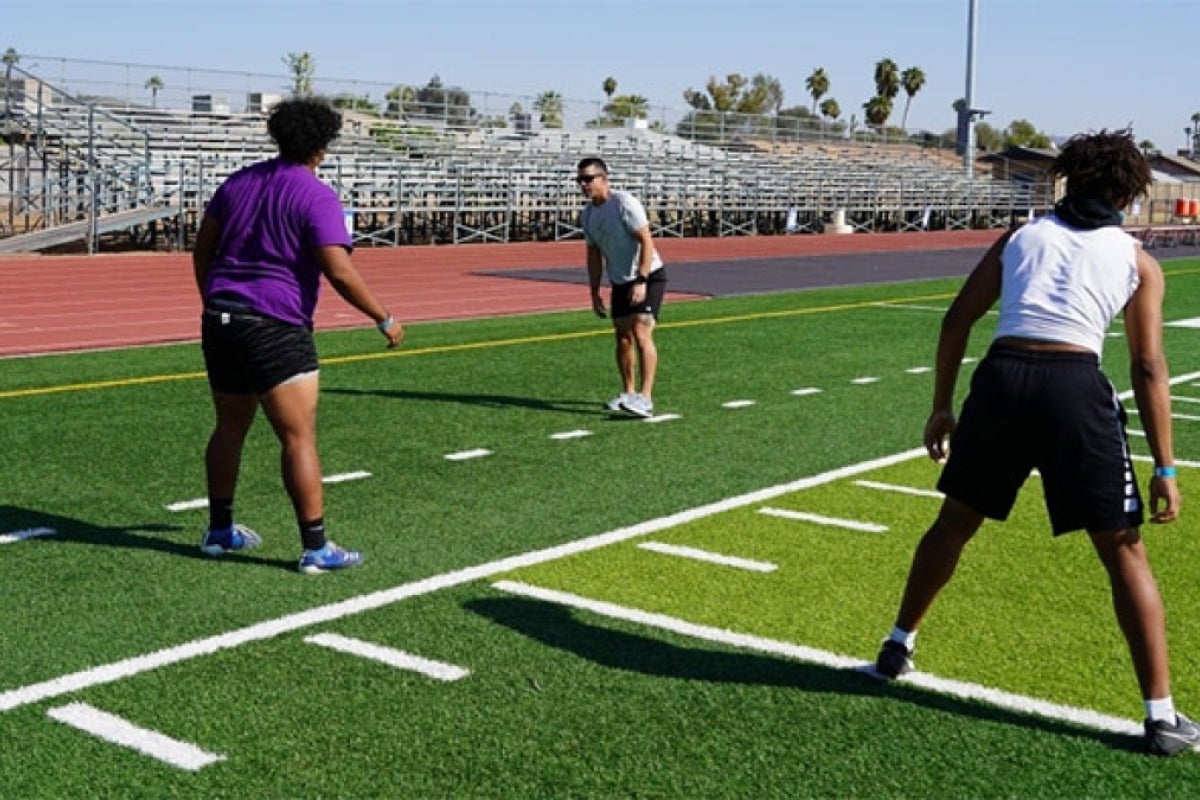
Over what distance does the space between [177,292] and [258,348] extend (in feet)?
47.4

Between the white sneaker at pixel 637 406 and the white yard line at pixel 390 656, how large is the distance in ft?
16.3

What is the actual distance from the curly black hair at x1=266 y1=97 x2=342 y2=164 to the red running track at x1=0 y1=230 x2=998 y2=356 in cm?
806

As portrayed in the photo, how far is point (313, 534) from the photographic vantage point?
19.2 ft

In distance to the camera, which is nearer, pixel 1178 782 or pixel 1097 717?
pixel 1178 782

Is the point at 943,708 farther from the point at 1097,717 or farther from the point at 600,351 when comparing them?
the point at 600,351

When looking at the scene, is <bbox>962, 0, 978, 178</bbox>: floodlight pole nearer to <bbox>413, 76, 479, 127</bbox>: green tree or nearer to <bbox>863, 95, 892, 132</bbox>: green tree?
<bbox>413, 76, 479, 127</bbox>: green tree

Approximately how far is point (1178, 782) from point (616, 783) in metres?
1.48

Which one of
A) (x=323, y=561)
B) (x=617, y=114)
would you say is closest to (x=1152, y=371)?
(x=323, y=561)

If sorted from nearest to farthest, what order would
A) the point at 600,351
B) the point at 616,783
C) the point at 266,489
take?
1. the point at 616,783
2. the point at 266,489
3. the point at 600,351

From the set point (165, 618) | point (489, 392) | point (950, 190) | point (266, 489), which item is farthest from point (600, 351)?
point (950, 190)

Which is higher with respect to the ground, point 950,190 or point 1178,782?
point 950,190

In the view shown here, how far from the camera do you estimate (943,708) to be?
445 centimetres

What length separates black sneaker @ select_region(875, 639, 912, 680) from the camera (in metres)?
4.64

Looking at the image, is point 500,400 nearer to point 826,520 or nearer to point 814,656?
point 826,520
